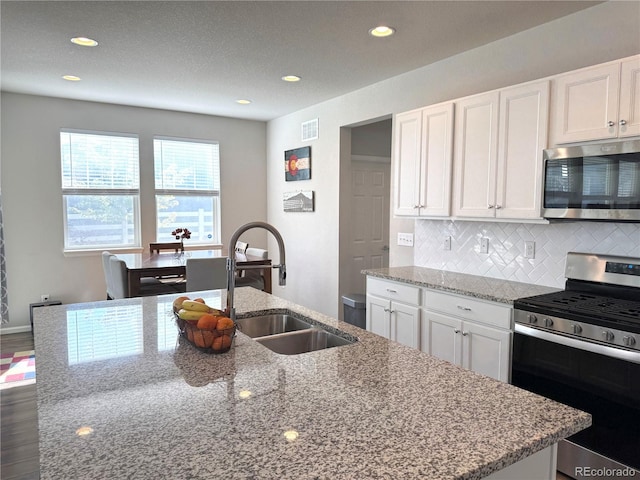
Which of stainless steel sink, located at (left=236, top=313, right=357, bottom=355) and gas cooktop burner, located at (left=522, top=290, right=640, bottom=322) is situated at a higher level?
gas cooktop burner, located at (left=522, top=290, right=640, bottom=322)

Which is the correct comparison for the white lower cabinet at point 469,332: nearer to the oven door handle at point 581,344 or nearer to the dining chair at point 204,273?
the oven door handle at point 581,344

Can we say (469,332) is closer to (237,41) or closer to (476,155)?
(476,155)

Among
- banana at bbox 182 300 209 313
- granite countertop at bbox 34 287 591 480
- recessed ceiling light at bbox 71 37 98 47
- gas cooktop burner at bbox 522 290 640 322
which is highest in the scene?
recessed ceiling light at bbox 71 37 98 47

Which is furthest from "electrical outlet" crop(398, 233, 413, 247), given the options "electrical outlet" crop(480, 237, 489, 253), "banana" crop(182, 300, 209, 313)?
"banana" crop(182, 300, 209, 313)

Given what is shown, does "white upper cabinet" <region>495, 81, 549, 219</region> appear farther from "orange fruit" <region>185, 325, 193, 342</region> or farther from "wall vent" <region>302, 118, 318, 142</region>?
"wall vent" <region>302, 118, 318, 142</region>

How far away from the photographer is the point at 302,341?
190 centimetres

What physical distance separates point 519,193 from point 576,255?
0.50 m

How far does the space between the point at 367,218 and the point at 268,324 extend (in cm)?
327

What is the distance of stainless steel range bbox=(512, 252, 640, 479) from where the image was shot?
1900 mm

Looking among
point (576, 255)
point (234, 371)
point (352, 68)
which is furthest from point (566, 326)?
point (352, 68)

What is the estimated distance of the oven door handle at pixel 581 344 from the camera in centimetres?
188

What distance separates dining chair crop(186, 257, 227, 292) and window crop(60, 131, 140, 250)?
2105 mm

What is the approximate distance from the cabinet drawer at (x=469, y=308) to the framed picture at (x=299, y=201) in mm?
2672

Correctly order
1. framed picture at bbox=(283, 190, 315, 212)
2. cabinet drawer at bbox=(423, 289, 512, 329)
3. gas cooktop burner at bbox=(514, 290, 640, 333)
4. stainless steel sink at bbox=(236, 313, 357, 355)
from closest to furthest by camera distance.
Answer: stainless steel sink at bbox=(236, 313, 357, 355) < gas cooktop burner at bbox=(514, 290, 640, 333) < cabinet drawer at bbox=(423, 289, 512, 329) < framed picture at bbox=(283, 190, 315, 212)
